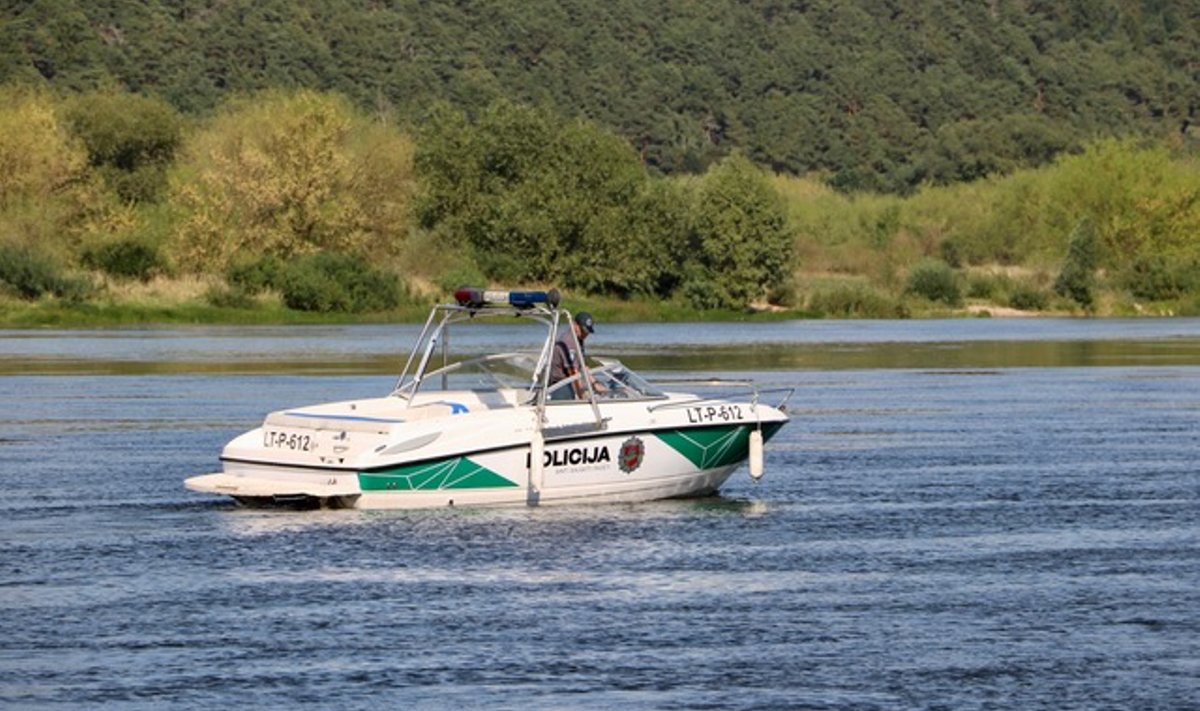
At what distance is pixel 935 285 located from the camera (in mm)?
105188

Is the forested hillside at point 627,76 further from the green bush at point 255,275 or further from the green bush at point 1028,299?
the green bush at point 255,275

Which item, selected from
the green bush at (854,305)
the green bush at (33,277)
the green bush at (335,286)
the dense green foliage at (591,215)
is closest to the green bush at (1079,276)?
the green bush at (854,305)

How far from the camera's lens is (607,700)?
1545cm

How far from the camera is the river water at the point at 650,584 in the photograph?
16016 mm

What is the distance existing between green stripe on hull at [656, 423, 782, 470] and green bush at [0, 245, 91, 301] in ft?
201

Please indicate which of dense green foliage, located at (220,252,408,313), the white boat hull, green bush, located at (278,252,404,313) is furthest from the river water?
green bush, located at (278,252,404,313)

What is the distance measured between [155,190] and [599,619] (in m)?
98.6

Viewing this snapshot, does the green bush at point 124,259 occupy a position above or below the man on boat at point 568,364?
above

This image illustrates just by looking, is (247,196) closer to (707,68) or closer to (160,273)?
(160,273)

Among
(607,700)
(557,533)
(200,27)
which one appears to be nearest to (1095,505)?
(557,533)

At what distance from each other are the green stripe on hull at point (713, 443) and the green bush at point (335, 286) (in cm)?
6423

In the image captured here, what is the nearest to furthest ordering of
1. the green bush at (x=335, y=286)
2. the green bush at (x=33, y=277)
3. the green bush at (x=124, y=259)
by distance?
1. the green bush at (x=33, y=277)
2. the green bush at (x=335, y=286)
3. the green bush at (x=124, y=259)

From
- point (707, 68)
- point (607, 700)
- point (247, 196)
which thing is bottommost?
point (607, 700)

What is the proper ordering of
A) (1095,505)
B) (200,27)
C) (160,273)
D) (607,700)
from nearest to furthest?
(607,700)
(1095,505)
(160,273)
(200,27)
